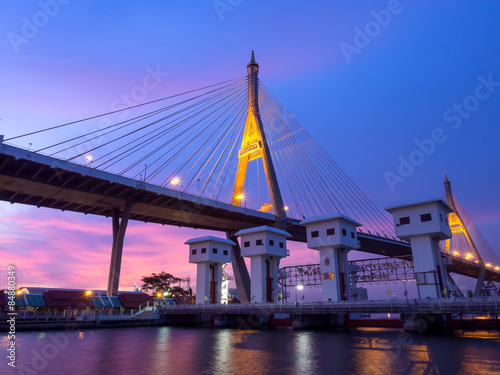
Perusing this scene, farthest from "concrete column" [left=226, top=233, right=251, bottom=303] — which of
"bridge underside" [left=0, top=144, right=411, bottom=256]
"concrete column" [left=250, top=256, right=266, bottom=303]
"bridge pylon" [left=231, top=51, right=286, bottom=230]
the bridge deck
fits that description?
the bridge deck

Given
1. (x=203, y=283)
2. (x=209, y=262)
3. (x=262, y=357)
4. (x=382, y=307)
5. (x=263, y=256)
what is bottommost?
(x=262, y=357)

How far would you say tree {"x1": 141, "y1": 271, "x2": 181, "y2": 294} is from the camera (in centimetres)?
8506

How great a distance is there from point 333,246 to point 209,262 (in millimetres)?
18772

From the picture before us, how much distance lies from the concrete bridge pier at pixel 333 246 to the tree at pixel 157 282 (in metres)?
54.0

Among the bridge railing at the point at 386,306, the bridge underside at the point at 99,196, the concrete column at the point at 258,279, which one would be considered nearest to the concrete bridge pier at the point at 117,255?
the bridge underside at the point at 99,196

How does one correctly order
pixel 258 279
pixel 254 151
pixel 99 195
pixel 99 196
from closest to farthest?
pixel 258 279
pixel 99 195
pixel 99 196
pixel 254 151

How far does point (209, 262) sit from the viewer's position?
5081cm

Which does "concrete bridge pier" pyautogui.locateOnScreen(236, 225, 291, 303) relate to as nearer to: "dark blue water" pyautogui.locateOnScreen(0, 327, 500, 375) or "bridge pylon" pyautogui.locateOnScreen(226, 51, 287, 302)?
"bridge pylon" pyautogui.locateOnScreen(226, 51, 287, 302)

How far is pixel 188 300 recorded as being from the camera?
60219mm

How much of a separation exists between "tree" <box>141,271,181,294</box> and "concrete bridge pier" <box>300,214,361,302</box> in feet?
177

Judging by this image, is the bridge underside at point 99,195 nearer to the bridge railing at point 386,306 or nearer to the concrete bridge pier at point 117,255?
the concrete bridge pier at point 117,255

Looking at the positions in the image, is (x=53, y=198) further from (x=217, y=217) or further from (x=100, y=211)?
(x=217, y=217)

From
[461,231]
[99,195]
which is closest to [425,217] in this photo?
[99,195]

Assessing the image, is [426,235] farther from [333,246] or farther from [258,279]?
[258,279]
